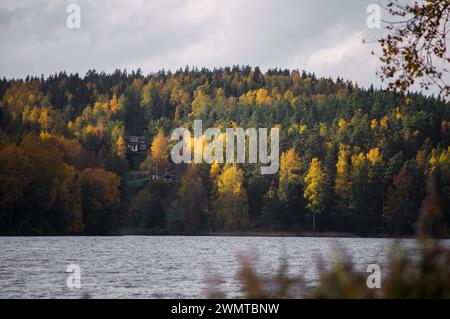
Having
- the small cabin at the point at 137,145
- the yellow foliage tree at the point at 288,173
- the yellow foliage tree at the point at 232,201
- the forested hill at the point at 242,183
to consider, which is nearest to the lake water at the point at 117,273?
the forested hill at the point at 242,183

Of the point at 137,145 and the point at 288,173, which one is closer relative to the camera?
the point at 288,173

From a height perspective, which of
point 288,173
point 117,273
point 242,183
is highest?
point 288,173

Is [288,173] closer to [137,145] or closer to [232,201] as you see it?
[232,201]

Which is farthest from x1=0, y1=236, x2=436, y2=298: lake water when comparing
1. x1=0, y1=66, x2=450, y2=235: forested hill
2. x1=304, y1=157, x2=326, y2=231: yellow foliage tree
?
x1=304, y1=157, x2=326, y2=231: yellow foliage tree

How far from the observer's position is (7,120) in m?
119

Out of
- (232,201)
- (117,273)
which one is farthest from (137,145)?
(117,273)

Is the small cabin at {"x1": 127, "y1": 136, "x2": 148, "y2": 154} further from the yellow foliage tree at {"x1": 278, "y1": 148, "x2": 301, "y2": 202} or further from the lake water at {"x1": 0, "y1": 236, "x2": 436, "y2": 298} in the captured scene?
the lake water at {"x1": 0, "y1": 236, "x2": 436, "y2": 298}

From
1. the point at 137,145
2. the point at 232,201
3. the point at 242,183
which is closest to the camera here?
the point at 232,201

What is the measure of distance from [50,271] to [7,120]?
250 feet

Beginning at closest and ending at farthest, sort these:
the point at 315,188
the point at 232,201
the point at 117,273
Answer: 1. the point at 117,273
2. the point at 315,188
3. the point at 232,201
